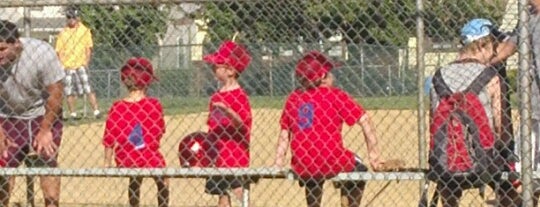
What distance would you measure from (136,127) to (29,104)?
780mm

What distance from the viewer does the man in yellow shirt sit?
13.4 metres

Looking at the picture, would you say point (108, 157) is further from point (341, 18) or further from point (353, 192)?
point (341, 18)

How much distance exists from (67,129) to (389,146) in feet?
13.6

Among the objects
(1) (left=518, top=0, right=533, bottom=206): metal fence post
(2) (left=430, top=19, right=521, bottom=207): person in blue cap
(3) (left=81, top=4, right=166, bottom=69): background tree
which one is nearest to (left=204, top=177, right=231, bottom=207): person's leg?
(3) (left=81, top=4, right=166, bottom=69): background tree

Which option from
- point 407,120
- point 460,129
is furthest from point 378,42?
point 407,120

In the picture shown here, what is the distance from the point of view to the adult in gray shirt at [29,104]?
8055mm

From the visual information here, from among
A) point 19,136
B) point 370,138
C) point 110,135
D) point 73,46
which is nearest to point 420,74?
point 370,138

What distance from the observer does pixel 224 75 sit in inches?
308

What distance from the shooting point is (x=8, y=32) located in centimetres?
802

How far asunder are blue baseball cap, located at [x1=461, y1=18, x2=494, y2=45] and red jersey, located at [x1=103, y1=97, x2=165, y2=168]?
81.3 inches

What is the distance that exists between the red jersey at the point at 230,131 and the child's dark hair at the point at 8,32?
1335 millimetres

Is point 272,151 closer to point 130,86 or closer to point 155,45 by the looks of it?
point 155,45

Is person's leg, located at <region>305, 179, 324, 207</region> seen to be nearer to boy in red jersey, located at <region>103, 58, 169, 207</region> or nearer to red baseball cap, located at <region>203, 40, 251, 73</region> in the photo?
red baseball cap, located at <region>203, 40, 251, 73</region>

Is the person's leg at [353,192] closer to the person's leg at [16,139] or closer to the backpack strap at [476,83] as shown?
the backpack strap at [476,83]
